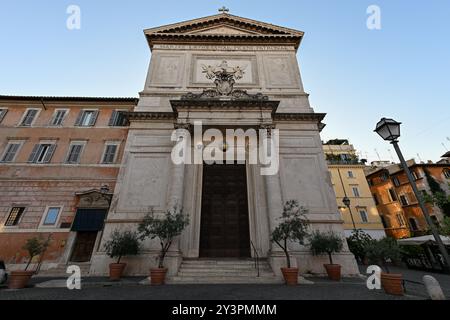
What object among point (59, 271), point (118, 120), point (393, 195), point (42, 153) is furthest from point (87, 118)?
point (393, 195)

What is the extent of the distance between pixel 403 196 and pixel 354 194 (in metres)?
6.65

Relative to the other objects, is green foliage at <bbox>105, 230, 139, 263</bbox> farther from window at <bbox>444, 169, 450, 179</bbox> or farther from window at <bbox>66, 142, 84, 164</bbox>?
window at <bbox>444, 169, 450, 179</bbox>

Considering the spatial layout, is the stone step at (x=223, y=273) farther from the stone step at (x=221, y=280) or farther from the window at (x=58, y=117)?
the window at (x=58, y=117)

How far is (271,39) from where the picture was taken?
18.9m

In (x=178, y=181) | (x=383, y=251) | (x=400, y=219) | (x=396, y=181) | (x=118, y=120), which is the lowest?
(x=383, y=251)

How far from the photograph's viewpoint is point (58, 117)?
53.3ft

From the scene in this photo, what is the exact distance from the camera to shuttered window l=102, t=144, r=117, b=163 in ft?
47.5

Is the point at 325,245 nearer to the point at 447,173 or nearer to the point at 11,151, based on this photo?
the point at 11,151

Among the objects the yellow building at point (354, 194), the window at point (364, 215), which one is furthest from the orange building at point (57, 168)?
the window at point (364, 215)

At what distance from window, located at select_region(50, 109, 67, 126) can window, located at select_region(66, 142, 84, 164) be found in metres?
2.57

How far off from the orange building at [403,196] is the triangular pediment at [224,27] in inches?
1052
